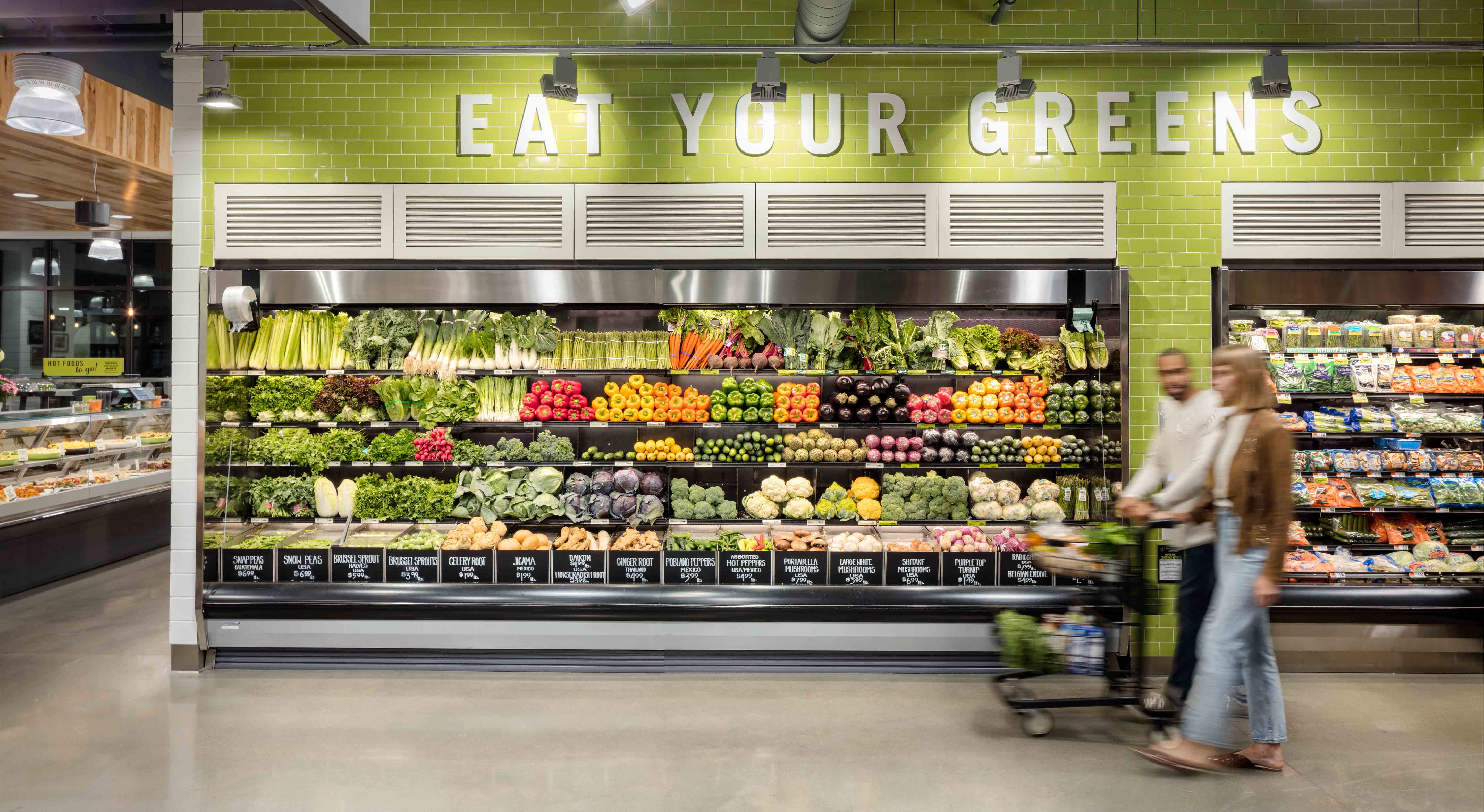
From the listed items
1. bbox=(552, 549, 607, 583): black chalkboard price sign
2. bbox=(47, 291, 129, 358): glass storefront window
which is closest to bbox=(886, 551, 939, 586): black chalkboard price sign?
bbox=(552, 549, 607, 583): black chalkboard price sign

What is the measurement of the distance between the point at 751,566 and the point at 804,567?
327 millimetres

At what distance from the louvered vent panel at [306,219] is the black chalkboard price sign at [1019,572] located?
4.32 m

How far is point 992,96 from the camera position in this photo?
5227 mm

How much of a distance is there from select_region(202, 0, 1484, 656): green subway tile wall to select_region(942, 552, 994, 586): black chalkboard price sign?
121 centimetres

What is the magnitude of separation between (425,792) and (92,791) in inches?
57.0

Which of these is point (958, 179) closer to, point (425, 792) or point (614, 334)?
point (614, 334)

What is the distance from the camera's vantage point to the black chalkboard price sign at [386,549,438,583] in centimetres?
511

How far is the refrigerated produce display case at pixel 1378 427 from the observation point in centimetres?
507

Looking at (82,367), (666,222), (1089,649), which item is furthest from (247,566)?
(82,367)

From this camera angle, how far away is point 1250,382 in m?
3.53

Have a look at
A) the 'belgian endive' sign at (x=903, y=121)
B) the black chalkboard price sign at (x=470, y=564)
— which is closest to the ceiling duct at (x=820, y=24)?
the 'belgian endive' sign at (x=903, y=121)

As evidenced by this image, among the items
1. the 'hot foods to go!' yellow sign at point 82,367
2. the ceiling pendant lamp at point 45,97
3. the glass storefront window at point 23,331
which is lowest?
the 'hot foods to go!' yellow sign at point 82,367

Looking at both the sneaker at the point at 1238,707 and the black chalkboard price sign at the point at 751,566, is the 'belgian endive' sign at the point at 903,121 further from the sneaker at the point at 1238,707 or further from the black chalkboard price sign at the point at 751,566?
the sneaker at the point at 1238,707

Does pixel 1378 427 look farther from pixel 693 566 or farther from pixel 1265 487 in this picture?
pixel 693 566
